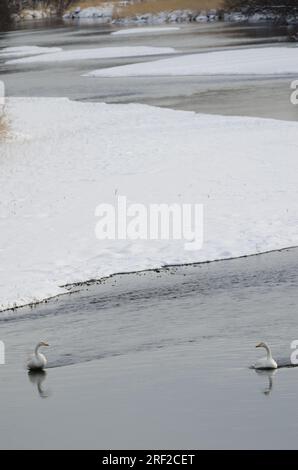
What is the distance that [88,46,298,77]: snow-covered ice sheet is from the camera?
46.1 meters

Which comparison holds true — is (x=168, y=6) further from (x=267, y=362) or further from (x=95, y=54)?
(x=267, y=362)

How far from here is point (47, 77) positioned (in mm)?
50156

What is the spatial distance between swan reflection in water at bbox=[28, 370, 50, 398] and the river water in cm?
3

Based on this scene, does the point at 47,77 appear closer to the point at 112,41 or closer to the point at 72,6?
the point at 112,41

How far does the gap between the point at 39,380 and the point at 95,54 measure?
5016cm

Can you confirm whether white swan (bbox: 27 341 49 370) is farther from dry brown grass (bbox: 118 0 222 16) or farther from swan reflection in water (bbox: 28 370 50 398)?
dry brown grass (bbox: 118 0 222 16)

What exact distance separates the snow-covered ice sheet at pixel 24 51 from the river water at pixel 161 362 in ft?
158

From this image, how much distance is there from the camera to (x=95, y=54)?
6162 centimetres

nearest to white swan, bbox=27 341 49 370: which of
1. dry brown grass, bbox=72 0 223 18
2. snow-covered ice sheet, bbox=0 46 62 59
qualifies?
snow-covered ice sheet, bbox=0 46 62 59

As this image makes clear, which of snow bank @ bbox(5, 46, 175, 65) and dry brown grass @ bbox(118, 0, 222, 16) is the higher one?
dry brown grass @ bbox(118, 0, 222, 16)

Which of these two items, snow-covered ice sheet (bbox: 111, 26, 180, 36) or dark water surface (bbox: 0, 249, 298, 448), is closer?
dark water surface (bbox: 0, 249, 298, 448)

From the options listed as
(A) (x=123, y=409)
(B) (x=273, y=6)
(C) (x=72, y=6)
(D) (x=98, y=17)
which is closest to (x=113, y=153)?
(A) (x=123, y=409)

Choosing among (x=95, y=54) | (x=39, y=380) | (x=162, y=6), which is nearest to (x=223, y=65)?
(x=95, y=54)
